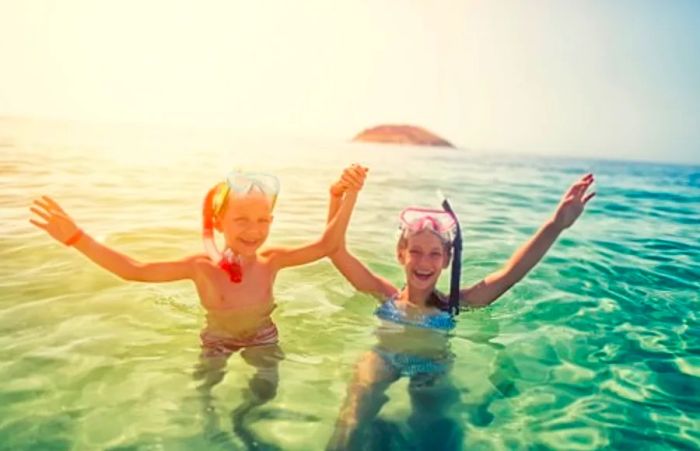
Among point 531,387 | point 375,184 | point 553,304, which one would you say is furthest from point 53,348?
point 375,184

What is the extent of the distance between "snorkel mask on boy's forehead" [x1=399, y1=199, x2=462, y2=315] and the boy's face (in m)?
1.07

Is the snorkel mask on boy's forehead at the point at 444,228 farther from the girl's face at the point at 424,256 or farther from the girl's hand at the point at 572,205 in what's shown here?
the girl's hand at the point at 572,205

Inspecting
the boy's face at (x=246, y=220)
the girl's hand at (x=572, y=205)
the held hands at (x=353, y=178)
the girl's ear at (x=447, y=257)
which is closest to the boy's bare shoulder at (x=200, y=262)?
the boy's face at (x=246, y=220)

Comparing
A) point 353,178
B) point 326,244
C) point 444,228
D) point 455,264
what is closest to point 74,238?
point 326,244

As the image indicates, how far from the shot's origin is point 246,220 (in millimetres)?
4344

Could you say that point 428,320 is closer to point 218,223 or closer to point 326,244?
point 326,244

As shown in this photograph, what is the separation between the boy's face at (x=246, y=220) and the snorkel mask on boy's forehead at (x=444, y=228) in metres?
1.07

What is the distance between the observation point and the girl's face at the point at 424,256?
4766 mm

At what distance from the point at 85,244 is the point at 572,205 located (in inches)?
133

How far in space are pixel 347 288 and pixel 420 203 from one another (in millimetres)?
8192

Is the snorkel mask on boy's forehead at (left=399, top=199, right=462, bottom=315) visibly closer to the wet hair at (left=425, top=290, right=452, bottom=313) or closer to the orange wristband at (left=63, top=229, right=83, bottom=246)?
the wet hair at (left=425, top=290, right=452, bottom=313)

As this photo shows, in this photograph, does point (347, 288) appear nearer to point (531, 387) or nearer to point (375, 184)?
point (531, 387)

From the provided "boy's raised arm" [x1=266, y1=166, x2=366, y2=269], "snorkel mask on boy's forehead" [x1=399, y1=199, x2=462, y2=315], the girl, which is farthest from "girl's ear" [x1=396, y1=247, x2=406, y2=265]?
"boy's raised arm" [x1=266, y1=166, x2=366, y2=269]

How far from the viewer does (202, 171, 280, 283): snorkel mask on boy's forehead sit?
14.2 feet
